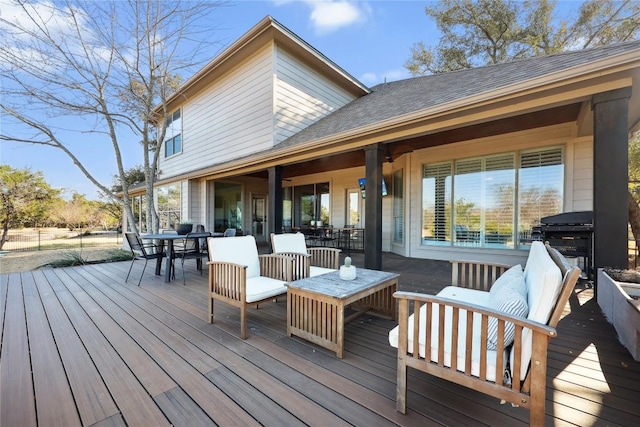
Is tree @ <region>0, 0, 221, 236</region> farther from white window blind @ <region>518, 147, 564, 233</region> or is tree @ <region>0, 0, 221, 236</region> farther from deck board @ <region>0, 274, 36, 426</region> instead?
white window blind @ <region>518, 147, 564, 233</region>

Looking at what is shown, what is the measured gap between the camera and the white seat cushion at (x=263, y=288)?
8.77 feet

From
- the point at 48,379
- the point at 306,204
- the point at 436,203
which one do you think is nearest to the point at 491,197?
the point at 436,203

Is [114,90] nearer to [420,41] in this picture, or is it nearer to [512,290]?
[512,290]

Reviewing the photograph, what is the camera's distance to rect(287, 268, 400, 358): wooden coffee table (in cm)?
218

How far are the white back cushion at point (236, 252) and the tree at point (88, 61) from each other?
21.1 ft

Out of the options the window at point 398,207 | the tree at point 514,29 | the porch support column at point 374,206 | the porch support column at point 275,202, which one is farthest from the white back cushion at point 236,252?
the tree at point 514,29

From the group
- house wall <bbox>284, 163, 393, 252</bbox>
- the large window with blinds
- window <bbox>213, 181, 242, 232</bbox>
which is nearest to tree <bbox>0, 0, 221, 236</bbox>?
window <bbox>213, 181, 242, 232</bbox>

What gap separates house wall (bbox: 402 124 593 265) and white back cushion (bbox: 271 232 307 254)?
3.94m

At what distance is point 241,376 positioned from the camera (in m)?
1.92

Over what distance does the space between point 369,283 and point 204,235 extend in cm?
391

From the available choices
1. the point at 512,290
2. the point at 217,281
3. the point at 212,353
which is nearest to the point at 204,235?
the point at 217,281

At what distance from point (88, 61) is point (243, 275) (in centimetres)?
809

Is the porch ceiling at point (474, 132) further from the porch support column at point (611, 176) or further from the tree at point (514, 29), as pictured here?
the tree at point (514, 29)

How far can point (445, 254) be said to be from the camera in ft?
20.5
